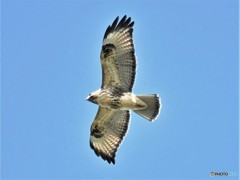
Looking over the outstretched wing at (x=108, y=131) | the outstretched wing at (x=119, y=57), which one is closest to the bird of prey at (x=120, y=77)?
A: the outstretched wing at (x=119, y=57)

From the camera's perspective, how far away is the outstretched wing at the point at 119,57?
11805 millimetres

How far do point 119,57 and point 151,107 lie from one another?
1.25 metres

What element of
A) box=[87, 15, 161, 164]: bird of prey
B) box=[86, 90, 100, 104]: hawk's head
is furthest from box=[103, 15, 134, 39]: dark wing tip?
box=[86, 90, 100, 104]: hawk's head

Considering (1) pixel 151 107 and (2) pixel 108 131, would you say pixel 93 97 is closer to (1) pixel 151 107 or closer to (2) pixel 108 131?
(1) pixel 151 107

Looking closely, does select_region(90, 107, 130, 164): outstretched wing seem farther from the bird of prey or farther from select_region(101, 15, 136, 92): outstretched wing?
select_region(101, 15, 136, 92): outstretched wing

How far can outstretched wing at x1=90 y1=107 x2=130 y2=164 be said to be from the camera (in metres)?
12.6

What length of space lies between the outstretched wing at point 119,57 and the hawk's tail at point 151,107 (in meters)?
0.45

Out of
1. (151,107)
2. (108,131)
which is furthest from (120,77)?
(108,131)

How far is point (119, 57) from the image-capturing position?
11.9 metres

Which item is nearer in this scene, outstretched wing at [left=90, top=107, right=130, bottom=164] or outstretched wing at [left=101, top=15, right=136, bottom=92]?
outstretched wing at [left=101, top=15, right=136, bottom=92]

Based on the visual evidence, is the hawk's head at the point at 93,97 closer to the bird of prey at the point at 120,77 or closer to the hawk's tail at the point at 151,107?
the bird of prey at the point at 120,77

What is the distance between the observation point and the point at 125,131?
1270cm

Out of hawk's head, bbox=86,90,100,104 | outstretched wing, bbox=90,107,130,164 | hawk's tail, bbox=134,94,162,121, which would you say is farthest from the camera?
outstretched wing, bbox=90,107,130,164

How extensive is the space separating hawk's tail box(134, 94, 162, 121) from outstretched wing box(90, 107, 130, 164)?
0.89 meters
